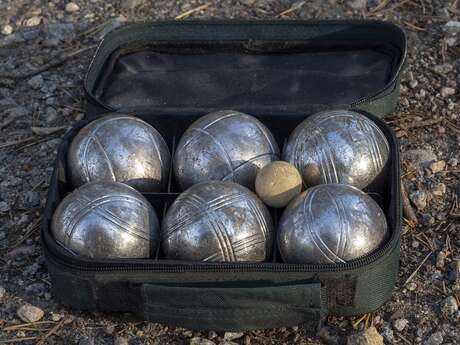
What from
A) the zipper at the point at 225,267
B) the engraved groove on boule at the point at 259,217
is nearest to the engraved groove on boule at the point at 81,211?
the zipper at the point at 225,267

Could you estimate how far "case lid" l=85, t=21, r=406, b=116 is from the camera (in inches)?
223

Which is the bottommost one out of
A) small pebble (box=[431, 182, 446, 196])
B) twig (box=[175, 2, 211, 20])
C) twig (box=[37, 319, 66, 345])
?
small pebble (box=[431, 182, 446, 196])

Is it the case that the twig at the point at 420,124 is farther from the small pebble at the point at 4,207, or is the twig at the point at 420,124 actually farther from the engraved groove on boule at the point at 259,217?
the small pebble at the point at 4,207

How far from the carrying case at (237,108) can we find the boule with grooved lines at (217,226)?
0.16 meters

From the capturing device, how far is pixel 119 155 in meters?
4.71

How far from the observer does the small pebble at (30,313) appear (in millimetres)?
4465

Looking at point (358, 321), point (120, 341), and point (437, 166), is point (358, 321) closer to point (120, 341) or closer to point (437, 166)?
point (120, 341)

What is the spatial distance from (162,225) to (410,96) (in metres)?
2.61

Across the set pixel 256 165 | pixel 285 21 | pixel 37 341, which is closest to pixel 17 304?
pixel 37 341

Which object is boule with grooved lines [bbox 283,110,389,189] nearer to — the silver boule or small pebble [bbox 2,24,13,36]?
the silver boule

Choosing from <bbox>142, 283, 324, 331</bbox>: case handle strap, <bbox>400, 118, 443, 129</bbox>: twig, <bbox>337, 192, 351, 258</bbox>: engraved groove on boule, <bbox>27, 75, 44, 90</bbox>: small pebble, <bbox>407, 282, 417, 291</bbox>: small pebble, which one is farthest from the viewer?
<bbox>27, 75, 44, 90</bbox>: small pebble

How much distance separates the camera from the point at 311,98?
18.5 ft

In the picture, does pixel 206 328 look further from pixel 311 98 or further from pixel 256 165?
pixel 311 98

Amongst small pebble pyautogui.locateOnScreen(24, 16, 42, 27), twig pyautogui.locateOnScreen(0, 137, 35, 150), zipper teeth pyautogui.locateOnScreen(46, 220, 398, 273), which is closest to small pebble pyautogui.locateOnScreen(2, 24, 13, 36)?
small pebble pyautogui.locateOnScreen(24, 16, 42, 27)
